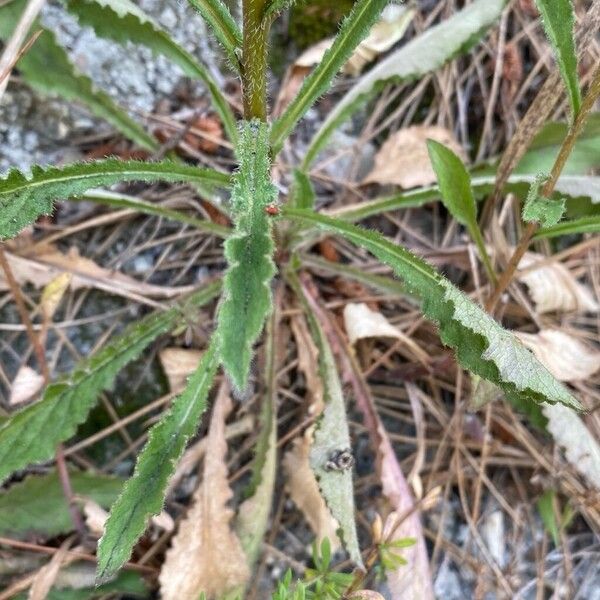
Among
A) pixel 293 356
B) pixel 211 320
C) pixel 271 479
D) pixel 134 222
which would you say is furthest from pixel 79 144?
pixel 271 479

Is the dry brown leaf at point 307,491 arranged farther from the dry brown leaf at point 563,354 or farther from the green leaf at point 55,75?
the green leaf at point 55,75

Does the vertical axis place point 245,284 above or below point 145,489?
above

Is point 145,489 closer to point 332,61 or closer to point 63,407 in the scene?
point 63,407

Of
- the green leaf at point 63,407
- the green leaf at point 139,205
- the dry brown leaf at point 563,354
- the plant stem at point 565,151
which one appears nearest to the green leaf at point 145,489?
the green leaf at point 63,407

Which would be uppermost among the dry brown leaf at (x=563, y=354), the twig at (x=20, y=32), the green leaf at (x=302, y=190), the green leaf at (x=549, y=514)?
the twig at (x=20, y=32)

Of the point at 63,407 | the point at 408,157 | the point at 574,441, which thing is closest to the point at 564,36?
the point at 408,157

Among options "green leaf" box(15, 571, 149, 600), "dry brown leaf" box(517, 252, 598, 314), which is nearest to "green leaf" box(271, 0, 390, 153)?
"dry brown leaf" box(517, 252, 598, 314)

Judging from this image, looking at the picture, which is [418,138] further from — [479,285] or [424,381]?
[424,381]
